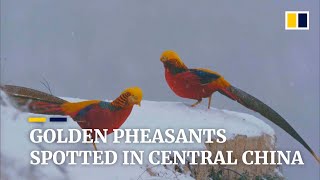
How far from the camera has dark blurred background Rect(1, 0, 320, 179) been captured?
20.2 feet

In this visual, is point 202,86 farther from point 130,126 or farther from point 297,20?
point 297,20

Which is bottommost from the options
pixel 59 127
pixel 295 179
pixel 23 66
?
pixel 295 179

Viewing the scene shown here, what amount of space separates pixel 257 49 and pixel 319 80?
519 mm

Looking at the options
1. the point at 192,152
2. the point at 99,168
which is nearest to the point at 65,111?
the point at 99,168

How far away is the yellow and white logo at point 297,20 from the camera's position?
20.0 feet

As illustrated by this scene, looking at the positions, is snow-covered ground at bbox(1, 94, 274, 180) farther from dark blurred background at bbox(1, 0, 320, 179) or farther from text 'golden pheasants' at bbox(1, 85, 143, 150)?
dark blurred background at bbox(1, 0, 320, 179)

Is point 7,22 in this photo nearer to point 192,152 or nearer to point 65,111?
point 65,111

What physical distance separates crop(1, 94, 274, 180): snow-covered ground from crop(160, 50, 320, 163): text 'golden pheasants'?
11 cm

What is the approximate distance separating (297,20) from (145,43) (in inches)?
45.0

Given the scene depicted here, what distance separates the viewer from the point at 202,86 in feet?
21.2

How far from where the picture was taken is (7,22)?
6117 millimetres

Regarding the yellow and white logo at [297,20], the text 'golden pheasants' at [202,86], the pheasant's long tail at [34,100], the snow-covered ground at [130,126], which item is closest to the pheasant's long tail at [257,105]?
the text 'golden pheasants' at [202,86]

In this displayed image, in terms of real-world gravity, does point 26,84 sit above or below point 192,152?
above

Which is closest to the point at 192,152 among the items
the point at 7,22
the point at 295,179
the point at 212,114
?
the point at 212,114
